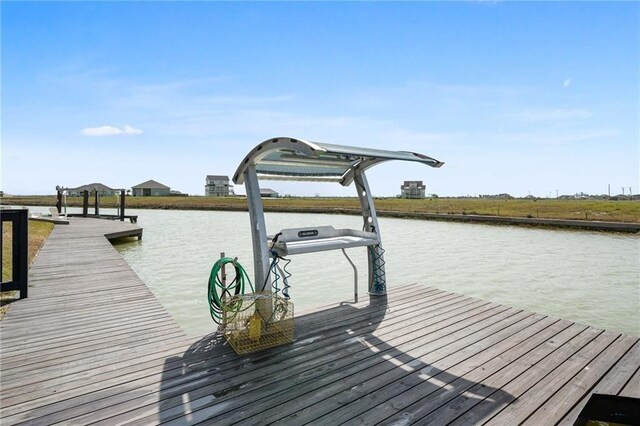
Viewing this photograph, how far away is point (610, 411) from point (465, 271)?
6921 millimetres

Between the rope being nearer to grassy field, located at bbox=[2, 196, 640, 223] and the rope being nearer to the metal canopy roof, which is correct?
the metal canopy roof

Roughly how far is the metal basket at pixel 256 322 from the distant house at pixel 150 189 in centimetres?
8375

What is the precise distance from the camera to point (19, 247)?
4.73 m

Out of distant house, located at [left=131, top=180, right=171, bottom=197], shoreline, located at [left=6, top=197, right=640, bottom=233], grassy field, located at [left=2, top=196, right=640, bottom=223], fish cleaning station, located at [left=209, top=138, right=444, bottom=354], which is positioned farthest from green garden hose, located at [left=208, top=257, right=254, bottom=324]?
distant house, located at [left=131, top=180, right=171, bottom=197]

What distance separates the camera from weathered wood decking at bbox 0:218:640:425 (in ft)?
7.59

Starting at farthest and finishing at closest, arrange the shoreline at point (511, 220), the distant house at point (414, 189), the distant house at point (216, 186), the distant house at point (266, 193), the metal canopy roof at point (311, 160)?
the distant house at point (414, 189) → the distant house at point (216, 186) → the shoreline at point (511, 220) → the distant house at point (266, 193) → the metal canopy roof at point (311, 160)

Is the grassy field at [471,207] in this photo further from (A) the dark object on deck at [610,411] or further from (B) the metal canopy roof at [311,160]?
(A) the dark object on deck at [610,411]

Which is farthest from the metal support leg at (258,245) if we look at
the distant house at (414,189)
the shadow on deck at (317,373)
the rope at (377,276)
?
the distant house at (414,189)

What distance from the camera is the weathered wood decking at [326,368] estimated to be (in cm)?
231

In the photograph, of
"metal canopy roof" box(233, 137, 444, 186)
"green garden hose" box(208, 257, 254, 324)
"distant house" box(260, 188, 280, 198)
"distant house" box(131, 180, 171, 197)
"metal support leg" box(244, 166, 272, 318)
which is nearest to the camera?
"metal canopy roof" box(233, 137, 444, 186)

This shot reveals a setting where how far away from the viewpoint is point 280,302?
11.7 feet

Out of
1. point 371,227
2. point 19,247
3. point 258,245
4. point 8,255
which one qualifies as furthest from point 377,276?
point 8,255

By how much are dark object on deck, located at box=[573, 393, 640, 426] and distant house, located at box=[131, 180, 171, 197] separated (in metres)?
85.9

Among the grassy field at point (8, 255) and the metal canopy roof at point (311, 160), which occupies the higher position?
the metal canopy roof at point (311, 160)
